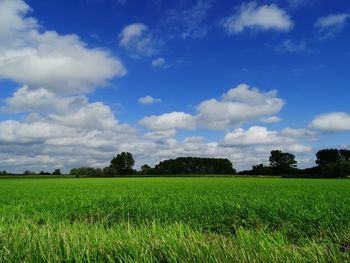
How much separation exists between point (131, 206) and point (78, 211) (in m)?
1.96

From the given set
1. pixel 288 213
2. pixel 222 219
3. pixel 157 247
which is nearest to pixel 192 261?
pixel 157 247

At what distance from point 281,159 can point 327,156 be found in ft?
68.1

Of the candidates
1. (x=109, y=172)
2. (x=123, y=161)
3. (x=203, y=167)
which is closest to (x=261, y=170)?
(x=203, y=167)

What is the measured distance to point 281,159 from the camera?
150250 mm

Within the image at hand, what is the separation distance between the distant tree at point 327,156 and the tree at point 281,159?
14.5 metres

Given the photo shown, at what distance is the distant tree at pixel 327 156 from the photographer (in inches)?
6112

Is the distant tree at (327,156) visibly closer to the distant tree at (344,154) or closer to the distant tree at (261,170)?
the distant tree at (344,154)

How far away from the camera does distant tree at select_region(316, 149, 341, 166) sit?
155250mm

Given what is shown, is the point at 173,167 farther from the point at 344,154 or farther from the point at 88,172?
the point at 344,154

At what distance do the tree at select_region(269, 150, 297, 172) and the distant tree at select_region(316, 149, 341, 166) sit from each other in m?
14.5

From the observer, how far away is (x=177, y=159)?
16638 cm

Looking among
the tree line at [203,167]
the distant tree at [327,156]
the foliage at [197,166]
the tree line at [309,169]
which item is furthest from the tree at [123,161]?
the distant tree at [327,156]

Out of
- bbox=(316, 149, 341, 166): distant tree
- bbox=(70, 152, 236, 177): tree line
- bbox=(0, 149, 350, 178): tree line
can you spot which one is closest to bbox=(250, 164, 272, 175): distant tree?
bbox=(0, 149, 350, 178): tree line

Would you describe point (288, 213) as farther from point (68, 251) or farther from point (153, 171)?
point (153, 171)
